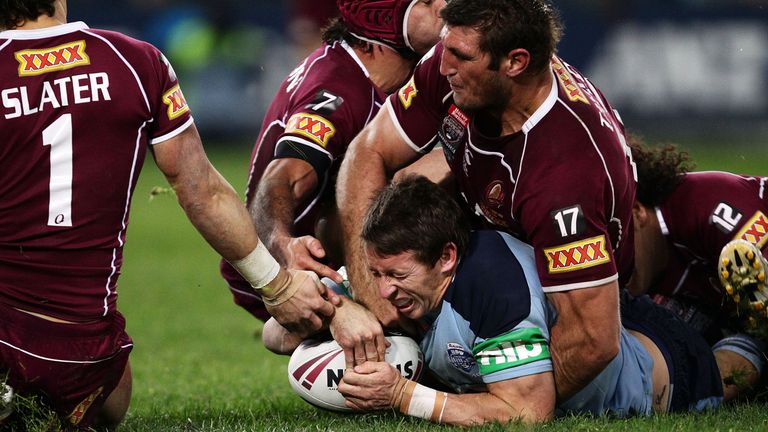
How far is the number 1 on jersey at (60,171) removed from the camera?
417 centimetres

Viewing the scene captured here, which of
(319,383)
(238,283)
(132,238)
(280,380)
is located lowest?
(132,238)

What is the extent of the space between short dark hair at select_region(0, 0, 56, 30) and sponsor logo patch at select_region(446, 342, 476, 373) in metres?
2.07

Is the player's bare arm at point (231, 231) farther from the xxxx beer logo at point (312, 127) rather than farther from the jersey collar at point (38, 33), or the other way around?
the xxxx beer logo at point (312, 127)

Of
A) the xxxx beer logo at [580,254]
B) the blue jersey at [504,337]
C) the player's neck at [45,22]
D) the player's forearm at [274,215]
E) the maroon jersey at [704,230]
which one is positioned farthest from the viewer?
the maroon jersey at [704,230]

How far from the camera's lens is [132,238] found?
14156mm

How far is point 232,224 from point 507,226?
122 cm

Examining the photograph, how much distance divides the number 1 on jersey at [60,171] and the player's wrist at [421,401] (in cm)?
149

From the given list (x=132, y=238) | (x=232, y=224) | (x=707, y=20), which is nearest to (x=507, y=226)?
(x=232, y=224)

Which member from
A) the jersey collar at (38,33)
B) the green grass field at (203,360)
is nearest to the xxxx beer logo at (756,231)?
the green grass field at (203,360)

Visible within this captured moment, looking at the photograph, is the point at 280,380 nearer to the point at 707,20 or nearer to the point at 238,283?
the point at 238,283

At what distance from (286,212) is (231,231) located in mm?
1023

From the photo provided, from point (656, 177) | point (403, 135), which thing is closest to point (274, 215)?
point (403, 135)

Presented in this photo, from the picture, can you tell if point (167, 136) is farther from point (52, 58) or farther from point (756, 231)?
point (756, 231)

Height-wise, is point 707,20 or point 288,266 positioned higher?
point 288,266
